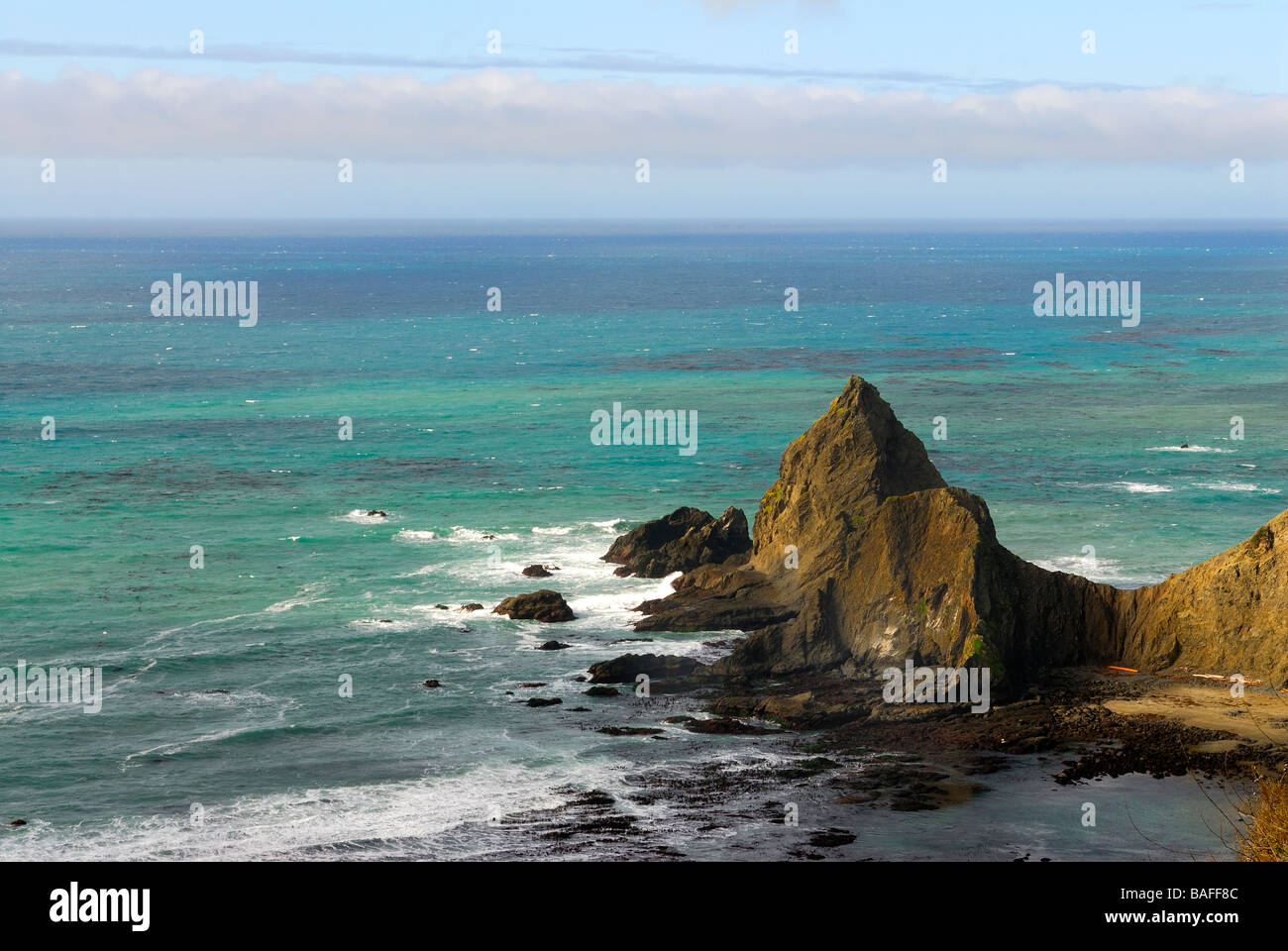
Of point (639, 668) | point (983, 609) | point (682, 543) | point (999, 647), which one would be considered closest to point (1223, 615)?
point (999, 647)

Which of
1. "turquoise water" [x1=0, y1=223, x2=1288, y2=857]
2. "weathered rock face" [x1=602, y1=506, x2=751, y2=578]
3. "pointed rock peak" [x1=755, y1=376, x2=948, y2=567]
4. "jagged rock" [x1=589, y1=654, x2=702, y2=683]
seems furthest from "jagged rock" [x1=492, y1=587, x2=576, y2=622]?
"pointed rock peak" [x1=755, y1=376, x2=948, y2=567]

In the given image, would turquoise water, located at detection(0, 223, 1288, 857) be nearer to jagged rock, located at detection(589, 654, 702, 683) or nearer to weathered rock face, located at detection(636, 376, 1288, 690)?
jagged rock, located at detection(589, 654, 702, 683)

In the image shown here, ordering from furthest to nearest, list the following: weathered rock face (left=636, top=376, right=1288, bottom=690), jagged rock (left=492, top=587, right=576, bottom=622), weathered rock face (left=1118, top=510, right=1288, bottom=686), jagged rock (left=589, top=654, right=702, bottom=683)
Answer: jagged rock (left=492, top=587, right=576, bottom=622), jagged rock (left=589, top=654, right=702, bottom=683), weathered rock face (left=636, top=376, right=1288, bottom=690), weathered rock face (left=1118, top=510, right=1288, bottom=686)

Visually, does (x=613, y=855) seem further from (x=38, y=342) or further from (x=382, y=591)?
(x=38, y=342)

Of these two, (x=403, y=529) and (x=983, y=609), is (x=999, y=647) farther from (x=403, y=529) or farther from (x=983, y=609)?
(x=403, y=529)

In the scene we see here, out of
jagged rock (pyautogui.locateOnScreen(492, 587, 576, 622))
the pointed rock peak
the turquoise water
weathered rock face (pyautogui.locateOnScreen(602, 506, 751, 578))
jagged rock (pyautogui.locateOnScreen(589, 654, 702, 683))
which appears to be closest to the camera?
the turquoise water
